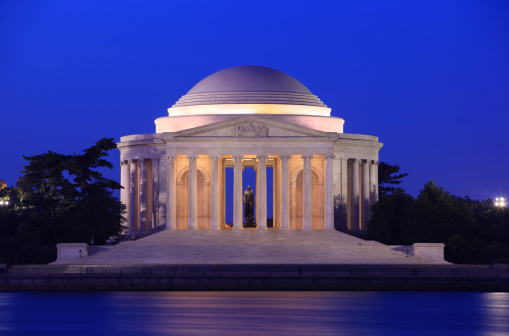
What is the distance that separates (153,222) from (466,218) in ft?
114

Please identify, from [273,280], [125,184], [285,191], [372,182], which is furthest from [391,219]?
[273,280]

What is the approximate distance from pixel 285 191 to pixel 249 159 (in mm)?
11924

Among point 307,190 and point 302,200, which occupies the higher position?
point 307,190

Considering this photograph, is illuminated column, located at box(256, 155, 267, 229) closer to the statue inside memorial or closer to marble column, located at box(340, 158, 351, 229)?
the statue inside memorial

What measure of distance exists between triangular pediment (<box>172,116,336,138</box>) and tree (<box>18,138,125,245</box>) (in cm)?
902

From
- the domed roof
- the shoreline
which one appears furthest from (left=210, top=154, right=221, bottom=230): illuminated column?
the shoreline

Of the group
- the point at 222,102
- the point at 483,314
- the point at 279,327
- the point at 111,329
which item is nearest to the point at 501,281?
the point at 483,314

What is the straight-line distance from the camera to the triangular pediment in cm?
13412

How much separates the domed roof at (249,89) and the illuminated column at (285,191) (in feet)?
31.7

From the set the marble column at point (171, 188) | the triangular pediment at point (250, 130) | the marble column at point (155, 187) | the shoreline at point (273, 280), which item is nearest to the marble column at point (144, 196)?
the marble column at point (155, 187)

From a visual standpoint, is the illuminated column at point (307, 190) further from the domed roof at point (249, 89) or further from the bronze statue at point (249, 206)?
the domed roof at point (249, 89)

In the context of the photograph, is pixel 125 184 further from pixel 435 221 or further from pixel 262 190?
pixel 435 221

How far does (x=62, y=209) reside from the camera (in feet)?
427

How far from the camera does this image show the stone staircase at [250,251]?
118438 millimetres
